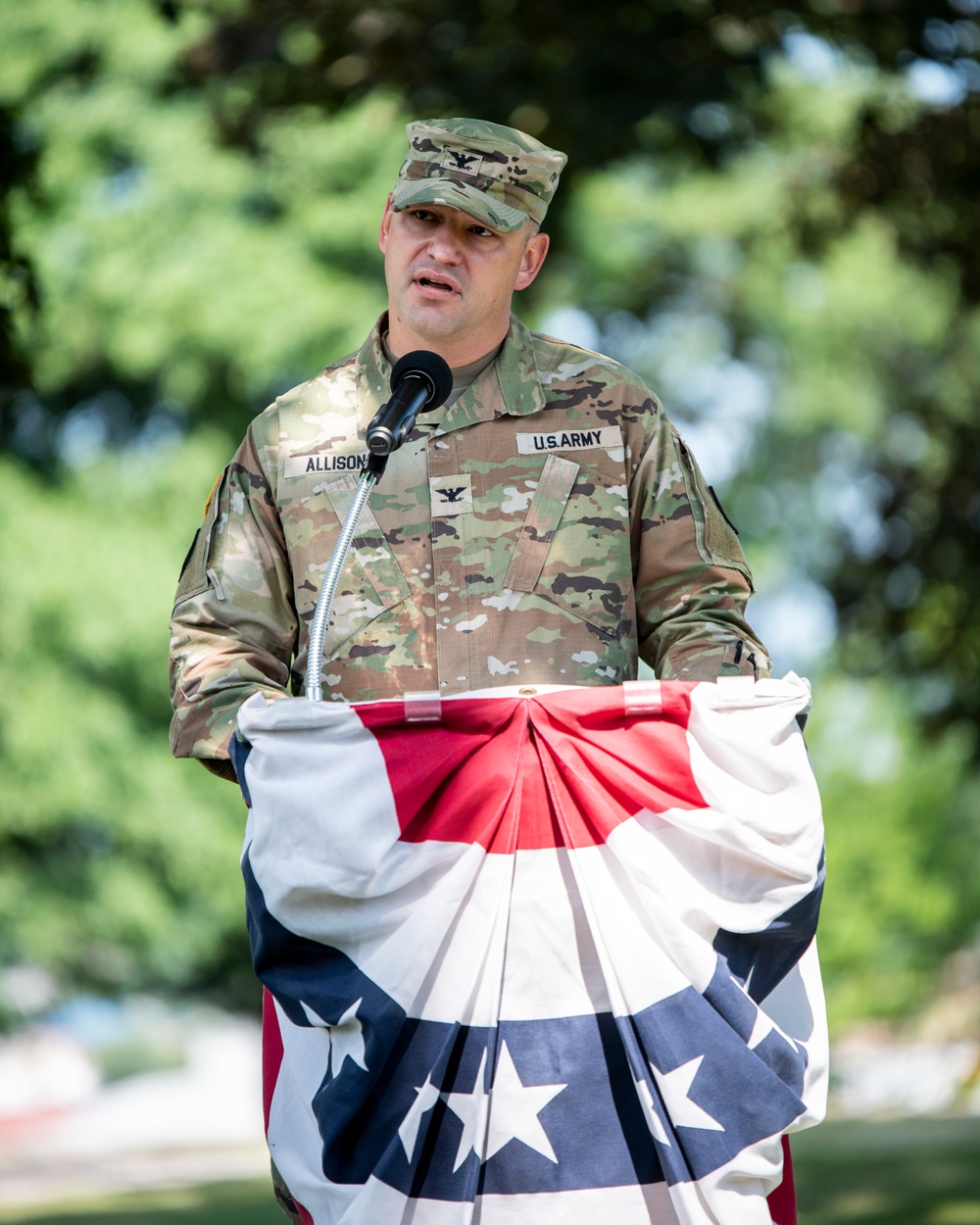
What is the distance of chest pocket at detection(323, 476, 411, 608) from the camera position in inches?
117

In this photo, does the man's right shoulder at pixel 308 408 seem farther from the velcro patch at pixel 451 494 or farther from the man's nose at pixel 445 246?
the man's nose at pixel 445 246

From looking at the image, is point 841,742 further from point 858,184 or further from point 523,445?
point 523,445

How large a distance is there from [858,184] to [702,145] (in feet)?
3.42

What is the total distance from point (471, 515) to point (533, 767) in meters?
0.65

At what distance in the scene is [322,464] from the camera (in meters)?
3.01

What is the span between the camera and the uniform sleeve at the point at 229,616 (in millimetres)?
2719

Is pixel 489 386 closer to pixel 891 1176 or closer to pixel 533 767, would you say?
pixel 533 767

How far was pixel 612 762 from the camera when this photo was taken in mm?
2506

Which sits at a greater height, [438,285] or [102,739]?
[438,285]

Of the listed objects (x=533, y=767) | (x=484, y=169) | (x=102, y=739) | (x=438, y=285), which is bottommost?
(x=102, y=739)

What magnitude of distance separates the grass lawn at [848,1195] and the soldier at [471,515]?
4.50 meters

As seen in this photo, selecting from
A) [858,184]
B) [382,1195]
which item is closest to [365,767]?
[382,1195]

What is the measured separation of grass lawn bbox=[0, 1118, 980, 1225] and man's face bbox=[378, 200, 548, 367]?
4821mm

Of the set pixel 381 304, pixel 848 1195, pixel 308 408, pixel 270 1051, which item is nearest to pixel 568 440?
pixel 308 408
